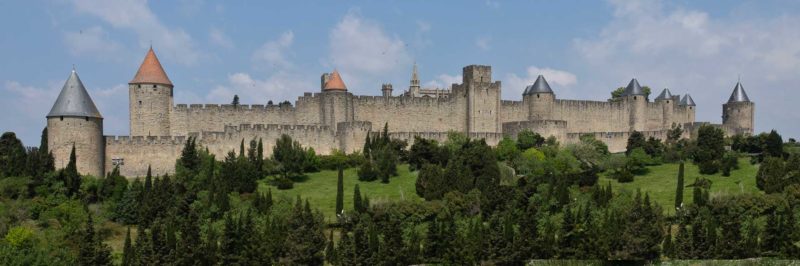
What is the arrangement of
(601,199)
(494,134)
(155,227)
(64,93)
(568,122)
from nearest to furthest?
(155,227) < (601,199) < (64,93) < (494,134) < (568,122)

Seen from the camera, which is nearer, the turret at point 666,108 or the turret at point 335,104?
the turret at point 335,104

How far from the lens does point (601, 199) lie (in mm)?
44750

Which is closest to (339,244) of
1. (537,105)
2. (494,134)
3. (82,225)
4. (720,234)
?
(82,225)

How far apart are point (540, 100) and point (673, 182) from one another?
13578 millimetres

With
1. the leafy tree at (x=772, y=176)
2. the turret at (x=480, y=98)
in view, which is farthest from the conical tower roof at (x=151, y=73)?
the leafy tree at (x=772, y=176)

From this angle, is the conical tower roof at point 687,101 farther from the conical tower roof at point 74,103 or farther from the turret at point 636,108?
the conical tower roof at point 74,103

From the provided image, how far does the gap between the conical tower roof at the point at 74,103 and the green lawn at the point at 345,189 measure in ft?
24.3

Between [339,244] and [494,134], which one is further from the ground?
[494,134]

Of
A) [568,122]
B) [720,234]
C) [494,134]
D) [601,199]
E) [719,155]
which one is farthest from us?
[568,122]

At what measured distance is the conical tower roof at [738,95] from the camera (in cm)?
6862

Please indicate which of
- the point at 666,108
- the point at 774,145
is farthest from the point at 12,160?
the point at 666,108

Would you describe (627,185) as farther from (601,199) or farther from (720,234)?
(720,234)

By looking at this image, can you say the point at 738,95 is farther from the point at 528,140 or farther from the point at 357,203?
the point at 357,203

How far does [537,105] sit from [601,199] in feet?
61.0
